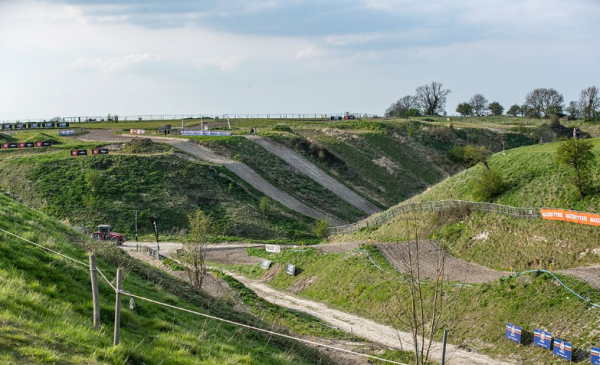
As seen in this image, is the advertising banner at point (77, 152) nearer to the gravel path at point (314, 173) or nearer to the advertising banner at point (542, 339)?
the gravel path at point (314, 173)

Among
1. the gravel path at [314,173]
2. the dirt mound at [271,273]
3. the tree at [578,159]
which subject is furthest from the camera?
the gravel path at [314,173]

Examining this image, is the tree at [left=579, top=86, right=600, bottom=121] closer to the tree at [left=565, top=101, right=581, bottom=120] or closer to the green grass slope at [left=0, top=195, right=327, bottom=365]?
the tree at [left=565, top=101, right=581, bottom=120]

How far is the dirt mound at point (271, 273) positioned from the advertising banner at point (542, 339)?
24.7 meters

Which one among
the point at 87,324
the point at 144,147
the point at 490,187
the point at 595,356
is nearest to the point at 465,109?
the point at 144,147

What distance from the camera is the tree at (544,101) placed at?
16088 centimetres

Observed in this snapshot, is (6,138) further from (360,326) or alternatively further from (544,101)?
(544,101)

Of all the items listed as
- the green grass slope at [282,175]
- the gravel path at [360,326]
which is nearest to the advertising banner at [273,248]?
the gravel path at [360,326]

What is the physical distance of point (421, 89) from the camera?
180875mm

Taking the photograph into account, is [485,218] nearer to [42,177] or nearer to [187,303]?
[187,303]

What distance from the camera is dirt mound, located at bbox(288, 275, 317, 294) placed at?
44125 millimetres

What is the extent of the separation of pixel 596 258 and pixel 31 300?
32136 mm

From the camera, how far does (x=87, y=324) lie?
44.8 feet

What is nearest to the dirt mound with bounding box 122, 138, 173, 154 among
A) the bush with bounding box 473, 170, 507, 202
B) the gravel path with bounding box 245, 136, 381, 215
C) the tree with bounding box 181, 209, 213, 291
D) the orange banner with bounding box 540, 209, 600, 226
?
the gravel path with bounding box 245, 136, 381, 215

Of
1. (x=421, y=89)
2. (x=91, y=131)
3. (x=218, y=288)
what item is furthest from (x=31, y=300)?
(x=421, y=89)
